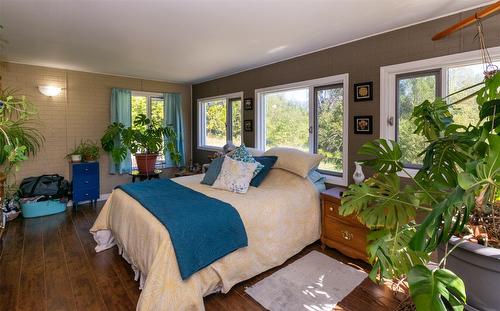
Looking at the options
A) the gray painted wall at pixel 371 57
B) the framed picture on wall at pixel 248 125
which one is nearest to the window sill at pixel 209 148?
the framed picture on wall at pixel 248 125

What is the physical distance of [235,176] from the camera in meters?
2.75

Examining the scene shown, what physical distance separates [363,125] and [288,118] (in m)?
1.17

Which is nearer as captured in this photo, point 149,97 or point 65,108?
point 65,108

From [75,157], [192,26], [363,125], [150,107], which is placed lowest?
[75,157]

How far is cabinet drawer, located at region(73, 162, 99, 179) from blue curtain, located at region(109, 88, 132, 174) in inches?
17.4

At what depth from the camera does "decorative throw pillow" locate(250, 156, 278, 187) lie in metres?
2.92

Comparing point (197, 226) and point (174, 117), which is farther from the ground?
point (174, 117)

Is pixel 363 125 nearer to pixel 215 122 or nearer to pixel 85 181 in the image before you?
pixel 215 122

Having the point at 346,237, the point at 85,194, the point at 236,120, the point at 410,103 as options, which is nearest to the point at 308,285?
the point at 346,237

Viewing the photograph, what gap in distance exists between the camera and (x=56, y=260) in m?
2.58

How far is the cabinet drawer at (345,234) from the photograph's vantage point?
2.43 m

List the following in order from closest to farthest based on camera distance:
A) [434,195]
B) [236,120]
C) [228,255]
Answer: [434,195], [228,255], [236,120]

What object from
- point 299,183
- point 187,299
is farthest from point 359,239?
point 187,299

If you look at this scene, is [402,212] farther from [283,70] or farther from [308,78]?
[283,70]
